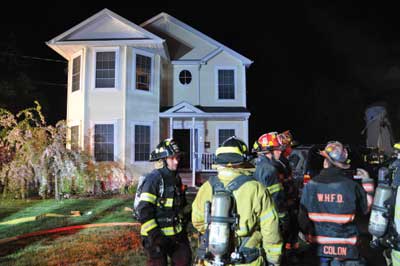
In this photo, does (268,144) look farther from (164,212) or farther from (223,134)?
(223,134)

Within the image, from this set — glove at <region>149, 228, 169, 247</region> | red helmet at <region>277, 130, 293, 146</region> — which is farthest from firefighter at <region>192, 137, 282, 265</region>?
red helmet at <region>277, 130, 293, 146</region>

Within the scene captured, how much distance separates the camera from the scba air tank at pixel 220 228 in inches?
104

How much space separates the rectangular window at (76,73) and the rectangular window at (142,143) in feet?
10.4

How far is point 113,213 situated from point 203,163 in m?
6.78

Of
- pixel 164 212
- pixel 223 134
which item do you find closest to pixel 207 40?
pixel 223 134

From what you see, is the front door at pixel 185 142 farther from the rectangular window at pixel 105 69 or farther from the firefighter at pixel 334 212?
the firefighter at pixel 334 212

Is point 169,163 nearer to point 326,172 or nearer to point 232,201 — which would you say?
point 232,201

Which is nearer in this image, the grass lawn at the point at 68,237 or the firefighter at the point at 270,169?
the firefighter at the point at 270,169

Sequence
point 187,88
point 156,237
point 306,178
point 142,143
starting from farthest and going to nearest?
1. point 187,88
2. point 142,143
3. point 306,178
4. point 156,237

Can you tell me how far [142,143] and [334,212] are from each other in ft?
39.9

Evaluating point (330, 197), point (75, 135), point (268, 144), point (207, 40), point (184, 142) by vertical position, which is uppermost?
point (207, 40)

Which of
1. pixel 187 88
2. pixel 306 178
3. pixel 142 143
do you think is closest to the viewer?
pixel 306 178

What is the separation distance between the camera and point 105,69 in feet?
48.0

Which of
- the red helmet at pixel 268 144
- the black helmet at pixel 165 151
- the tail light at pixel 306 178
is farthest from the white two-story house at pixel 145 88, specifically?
the black helmet at pixel 165 151
